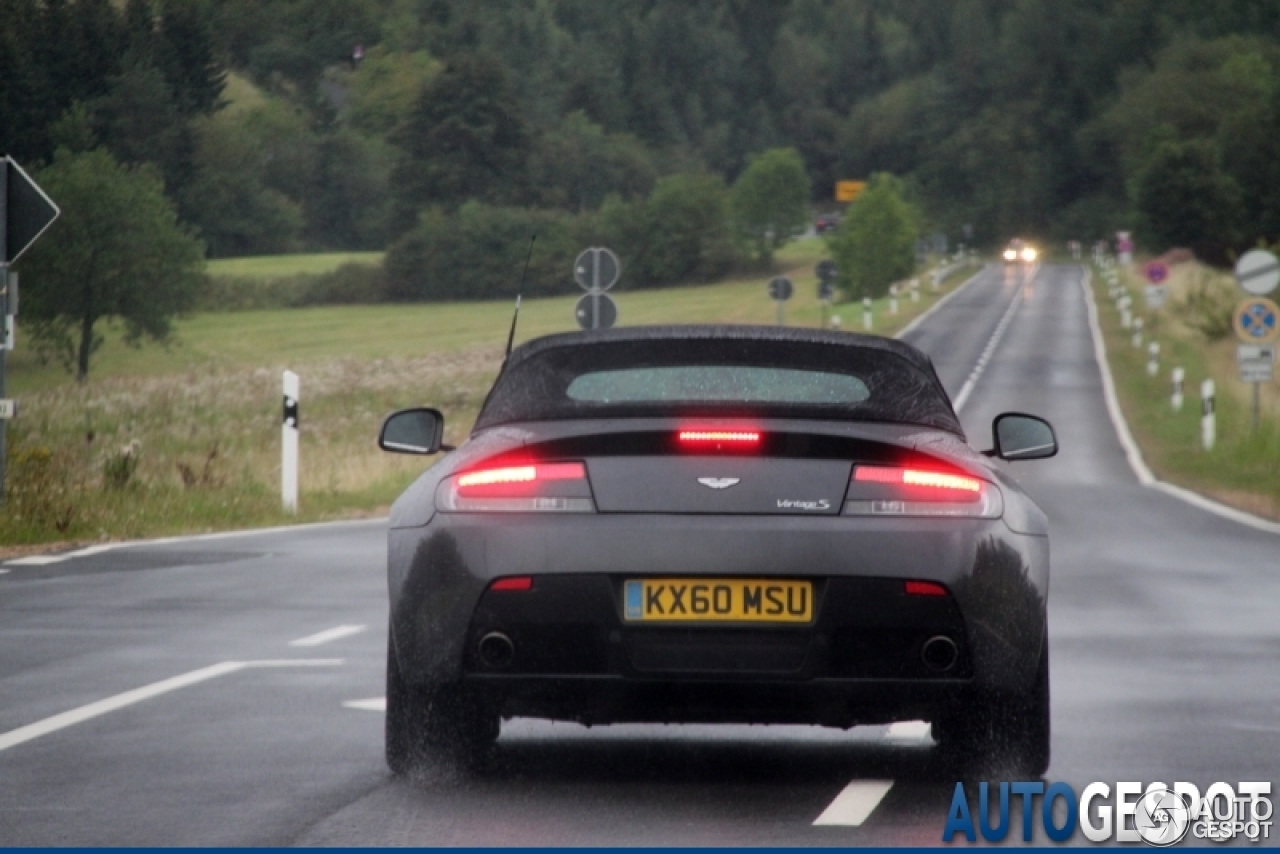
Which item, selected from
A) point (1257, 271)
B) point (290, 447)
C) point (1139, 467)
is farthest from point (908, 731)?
point (1139, 467)

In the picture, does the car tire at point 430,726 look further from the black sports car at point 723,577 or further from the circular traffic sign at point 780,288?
the circular traffic sign at point 780,288

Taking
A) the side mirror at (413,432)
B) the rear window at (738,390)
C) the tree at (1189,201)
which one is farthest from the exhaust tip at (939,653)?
the tree at (1189,201)

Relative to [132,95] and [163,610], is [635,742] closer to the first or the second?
[163,610]

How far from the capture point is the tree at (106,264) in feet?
261

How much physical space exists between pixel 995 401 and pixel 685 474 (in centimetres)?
4353

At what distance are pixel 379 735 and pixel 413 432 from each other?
105 cm

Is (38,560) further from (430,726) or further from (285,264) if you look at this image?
(285,264)

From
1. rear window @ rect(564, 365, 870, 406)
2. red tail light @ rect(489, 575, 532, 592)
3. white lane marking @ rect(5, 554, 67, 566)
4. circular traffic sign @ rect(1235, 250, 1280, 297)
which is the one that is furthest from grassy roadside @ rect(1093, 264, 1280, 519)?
red tail light @ rect(489, 575, 532, 592)

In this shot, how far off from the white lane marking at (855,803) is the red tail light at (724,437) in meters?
1.07

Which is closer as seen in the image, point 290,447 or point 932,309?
point 290,447

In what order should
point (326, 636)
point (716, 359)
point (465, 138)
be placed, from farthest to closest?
point (465, 138) → point (326, 636) → point (716, 359)

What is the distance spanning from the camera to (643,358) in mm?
7840

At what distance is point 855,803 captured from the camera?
6.98 metres

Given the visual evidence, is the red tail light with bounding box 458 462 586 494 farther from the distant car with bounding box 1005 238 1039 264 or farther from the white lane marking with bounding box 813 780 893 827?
the distant car with bounding box 1005 238 1039 264
